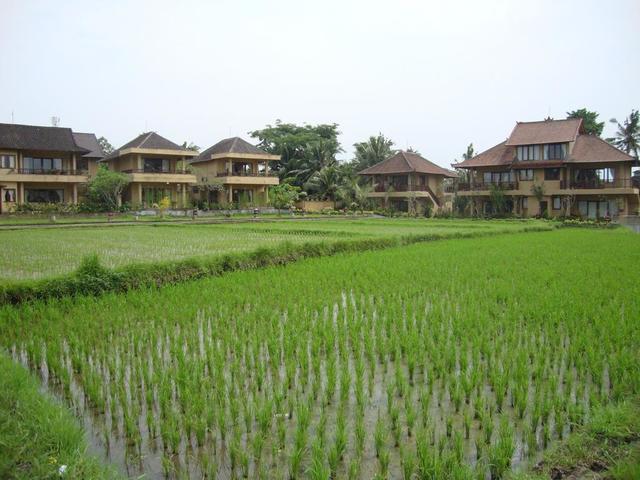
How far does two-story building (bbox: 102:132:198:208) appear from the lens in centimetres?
3738

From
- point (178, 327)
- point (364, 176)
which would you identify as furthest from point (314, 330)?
point (364, 176)

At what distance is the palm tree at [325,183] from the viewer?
41656 mm

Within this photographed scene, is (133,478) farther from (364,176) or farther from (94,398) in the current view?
(364,176)

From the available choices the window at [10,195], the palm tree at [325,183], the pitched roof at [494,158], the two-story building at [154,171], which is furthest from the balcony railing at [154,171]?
the pitched roof at [494,158]

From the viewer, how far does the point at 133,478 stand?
331 centimetres

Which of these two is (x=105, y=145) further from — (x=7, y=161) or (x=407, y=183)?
(x=407, y=183)

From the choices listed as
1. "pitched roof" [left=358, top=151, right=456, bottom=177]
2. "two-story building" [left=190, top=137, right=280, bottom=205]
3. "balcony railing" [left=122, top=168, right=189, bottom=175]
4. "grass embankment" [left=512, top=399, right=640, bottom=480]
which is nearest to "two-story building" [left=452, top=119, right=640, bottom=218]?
"pitched roof" [left=358, top=151, right=456, bottom=177]

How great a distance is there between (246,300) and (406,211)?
34.7 meters

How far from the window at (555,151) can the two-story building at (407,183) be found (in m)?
8.35

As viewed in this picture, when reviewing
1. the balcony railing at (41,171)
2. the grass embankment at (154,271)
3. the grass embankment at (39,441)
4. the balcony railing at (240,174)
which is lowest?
the grass embankment at (39,441)

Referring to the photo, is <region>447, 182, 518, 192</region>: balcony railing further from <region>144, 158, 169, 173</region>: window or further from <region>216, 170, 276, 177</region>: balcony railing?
<region>144, 158, 169, 173</region>: window

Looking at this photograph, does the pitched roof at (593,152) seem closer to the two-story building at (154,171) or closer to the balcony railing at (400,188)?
the balcony railing at (400,188)

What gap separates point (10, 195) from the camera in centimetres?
3309

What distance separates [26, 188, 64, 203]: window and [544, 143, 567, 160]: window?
3023 centimetres
